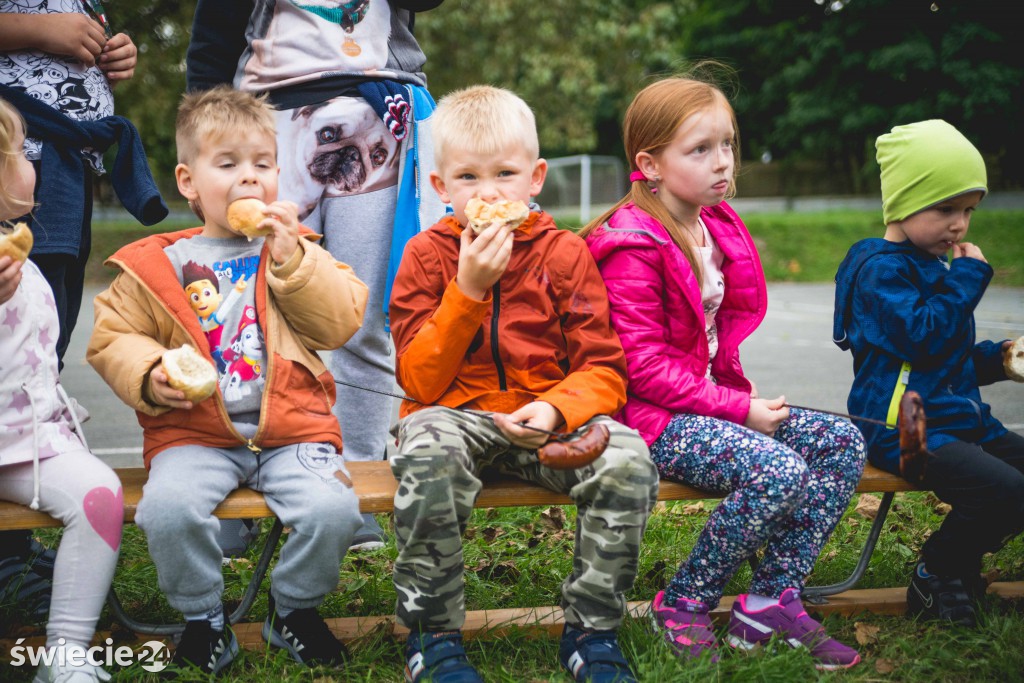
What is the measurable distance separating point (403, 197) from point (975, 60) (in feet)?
84.9

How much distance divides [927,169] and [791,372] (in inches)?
185

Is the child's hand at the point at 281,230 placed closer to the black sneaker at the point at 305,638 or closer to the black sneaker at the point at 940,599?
the black sneaker at the point at 305,638

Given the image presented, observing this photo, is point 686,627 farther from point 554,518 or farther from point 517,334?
point 554,518

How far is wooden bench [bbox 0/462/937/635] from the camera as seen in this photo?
242cm

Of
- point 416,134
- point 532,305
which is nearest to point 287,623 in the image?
point 532,305

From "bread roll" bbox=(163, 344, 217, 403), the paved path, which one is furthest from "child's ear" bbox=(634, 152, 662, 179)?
the paved path

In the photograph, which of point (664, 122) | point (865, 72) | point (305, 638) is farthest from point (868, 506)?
point (865, 72)

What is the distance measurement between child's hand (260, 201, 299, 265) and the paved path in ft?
8.69

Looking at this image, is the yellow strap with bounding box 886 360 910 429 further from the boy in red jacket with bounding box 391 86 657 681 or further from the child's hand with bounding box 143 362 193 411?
the child's hand with bounding box 143 362 193 411

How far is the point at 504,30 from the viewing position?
1805cm

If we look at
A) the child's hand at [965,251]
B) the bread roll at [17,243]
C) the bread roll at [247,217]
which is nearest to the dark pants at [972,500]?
the child's hand at [965,251]

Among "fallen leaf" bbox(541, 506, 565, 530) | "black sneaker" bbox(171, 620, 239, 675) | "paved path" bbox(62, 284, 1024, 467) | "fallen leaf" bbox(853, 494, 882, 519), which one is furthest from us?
"paved path" bbox(62, 284, 1024, 467)

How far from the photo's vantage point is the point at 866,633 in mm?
2869

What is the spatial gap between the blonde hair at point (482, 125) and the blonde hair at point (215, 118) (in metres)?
0.49
